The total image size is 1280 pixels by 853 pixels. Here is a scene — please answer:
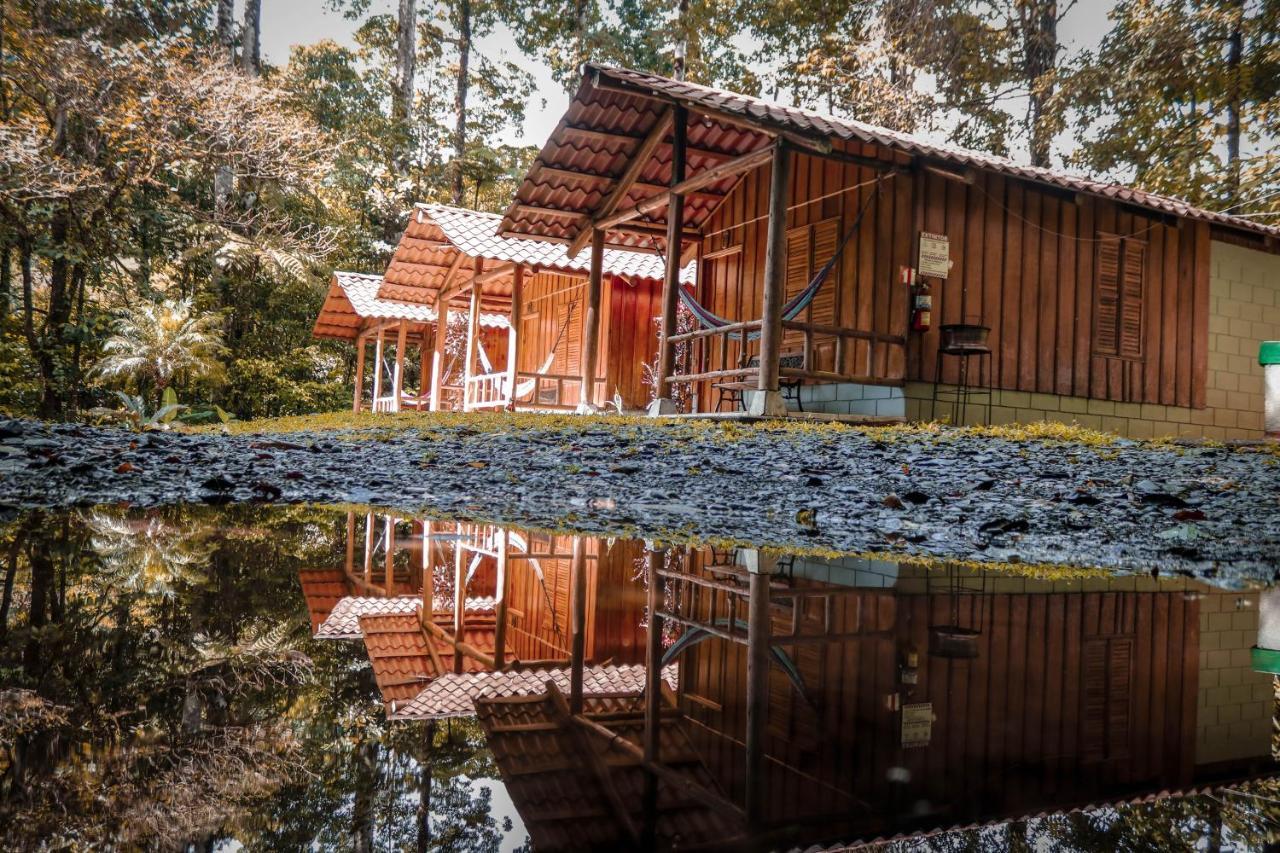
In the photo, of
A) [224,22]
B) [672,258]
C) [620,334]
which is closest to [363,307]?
[620,334]

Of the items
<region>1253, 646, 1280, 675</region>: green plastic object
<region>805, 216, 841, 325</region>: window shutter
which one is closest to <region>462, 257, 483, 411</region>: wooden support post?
<region>805, 216, 841, 325</region>: window shutter

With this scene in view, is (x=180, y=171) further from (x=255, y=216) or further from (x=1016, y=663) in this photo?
(x=1016, y=663)

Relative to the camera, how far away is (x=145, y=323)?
1562cm

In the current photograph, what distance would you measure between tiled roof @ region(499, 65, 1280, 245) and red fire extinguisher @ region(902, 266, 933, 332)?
1232mm

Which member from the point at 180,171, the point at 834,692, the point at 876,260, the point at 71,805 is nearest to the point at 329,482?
the point at 834,692

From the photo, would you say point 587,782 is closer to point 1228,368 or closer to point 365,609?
point 365,609

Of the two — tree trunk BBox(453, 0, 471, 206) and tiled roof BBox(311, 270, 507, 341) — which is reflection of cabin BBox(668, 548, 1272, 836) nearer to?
tiled roof BBox(311, 270, 507, 341)

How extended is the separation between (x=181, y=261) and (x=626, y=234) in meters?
11.2

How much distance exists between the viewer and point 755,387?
30.5 feet

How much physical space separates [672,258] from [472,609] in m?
7.66

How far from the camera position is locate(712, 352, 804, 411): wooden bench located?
913 centimetres

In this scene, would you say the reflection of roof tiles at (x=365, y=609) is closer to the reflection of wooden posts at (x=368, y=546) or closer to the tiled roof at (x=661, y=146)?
the reflection of wooden posts at (x=368, y=546)

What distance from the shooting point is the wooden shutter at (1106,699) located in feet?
4.40

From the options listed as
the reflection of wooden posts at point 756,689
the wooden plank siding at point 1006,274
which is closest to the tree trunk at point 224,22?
the wooden plank siding at point 1006,274
